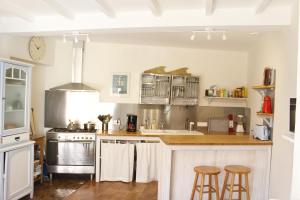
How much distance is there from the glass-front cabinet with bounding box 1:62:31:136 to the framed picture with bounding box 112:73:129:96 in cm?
174

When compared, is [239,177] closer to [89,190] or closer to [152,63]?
[89,190]

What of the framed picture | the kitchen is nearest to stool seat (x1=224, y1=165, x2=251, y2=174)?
the kitchen

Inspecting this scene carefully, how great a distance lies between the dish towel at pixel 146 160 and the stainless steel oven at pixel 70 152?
777 mm

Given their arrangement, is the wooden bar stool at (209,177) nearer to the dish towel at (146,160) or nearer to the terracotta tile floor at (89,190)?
the terracotta tile floor at (89,190)

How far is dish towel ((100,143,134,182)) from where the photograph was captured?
175 inches

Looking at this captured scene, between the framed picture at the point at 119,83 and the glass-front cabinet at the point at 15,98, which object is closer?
the glass-front cabinet at the point at 15,98

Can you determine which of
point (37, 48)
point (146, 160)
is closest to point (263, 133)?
point (146, 160)

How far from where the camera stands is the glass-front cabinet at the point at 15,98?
3180 mm

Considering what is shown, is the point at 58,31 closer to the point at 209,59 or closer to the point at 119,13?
the point at 119,13

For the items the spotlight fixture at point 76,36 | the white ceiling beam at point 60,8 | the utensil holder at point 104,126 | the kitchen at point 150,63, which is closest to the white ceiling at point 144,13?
the white ceiling beam at point 60,8

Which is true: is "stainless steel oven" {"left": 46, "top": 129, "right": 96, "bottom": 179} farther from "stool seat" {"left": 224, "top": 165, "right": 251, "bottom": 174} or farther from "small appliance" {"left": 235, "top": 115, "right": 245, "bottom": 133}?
"small appliance" {"left": 235, "top": 115, "right": 245, "bottom": 133}

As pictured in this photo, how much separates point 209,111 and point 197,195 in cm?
207

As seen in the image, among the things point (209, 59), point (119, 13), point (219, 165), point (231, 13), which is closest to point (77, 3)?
point (119, 13)

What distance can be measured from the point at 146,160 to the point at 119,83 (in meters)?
1.56
